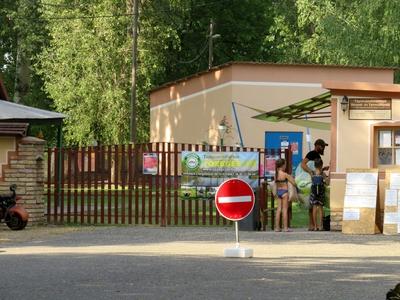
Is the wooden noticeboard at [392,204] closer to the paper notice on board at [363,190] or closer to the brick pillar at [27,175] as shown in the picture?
the paper notice on board at [363,190]

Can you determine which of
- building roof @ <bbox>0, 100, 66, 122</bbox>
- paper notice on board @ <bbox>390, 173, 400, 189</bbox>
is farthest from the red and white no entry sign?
building roof @ <bbox>0, 100, 66, 122</bbox>

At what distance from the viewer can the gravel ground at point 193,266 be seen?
11430 millimetres

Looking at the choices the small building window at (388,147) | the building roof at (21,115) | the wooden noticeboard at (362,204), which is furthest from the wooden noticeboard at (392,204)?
the building roof at (21,115)

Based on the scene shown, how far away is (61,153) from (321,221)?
21.6ft

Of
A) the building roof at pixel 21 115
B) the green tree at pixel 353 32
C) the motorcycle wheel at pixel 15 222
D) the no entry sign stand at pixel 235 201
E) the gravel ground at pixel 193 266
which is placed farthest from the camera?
the green tree at pixel 353 32

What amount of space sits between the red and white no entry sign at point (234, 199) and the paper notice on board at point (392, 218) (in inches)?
248

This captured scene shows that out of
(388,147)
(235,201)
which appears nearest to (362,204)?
(388,147)

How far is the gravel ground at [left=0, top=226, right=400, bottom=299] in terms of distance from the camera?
37.5 feet

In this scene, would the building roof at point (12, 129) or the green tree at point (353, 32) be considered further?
the green tree at point (353, 32)

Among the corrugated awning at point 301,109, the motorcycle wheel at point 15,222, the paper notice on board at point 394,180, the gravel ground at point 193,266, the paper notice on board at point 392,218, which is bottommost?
the gravel ground at point 193,266

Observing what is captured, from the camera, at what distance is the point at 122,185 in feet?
78.5

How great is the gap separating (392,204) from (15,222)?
8.30 meters

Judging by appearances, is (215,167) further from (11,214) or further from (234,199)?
(234,199)

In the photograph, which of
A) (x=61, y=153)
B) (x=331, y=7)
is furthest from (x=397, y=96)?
(x=331, y=7)
